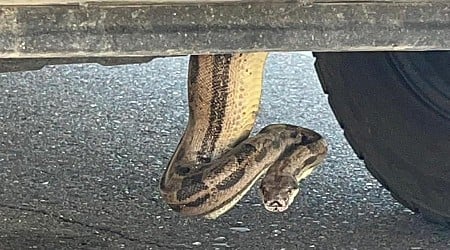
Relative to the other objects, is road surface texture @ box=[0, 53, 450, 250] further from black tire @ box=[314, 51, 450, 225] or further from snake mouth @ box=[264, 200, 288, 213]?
snake mouth @ box=[264, 200, 288, 213]

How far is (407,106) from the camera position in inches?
113

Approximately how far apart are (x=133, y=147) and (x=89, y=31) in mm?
2284

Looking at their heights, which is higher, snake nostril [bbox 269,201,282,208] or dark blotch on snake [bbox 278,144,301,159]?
dark blotch on snake [bbox 278,144,301,159]

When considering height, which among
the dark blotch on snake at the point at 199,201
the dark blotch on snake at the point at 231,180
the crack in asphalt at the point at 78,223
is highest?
the dark blotch on snake at the point at 231,180

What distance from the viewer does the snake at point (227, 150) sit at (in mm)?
2381

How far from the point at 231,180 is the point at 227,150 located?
0.11m

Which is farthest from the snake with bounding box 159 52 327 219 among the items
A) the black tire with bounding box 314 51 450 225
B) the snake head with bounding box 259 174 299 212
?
the black tire with bounding box 314 51 450 225

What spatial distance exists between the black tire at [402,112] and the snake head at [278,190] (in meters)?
0.46

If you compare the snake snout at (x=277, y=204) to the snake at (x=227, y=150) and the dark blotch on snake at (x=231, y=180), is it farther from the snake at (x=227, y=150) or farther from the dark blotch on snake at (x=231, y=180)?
the dark blotch on snake at (x=231, y=180)

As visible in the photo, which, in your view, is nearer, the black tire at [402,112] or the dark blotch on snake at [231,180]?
the dark blotch on snake at [231,180]

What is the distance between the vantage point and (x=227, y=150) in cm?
250

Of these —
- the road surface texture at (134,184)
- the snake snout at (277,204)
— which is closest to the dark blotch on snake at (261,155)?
the snake snout at (277,204)

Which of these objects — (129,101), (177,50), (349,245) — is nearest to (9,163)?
(129,101)

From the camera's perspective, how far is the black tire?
2.84m
